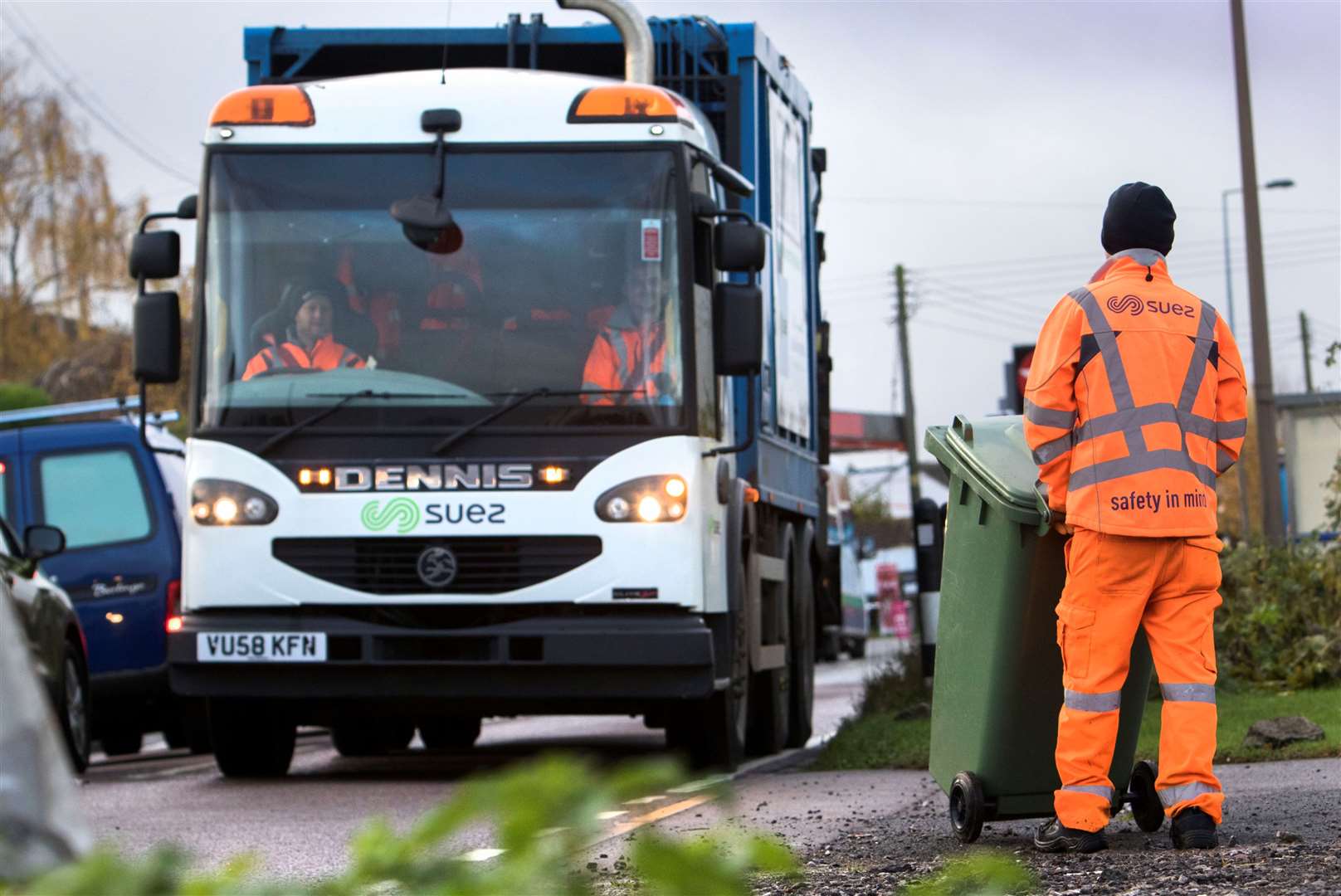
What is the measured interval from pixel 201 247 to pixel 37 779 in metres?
8.69

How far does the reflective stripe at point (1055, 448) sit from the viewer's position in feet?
19.4

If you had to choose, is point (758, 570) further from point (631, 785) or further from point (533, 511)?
point (631, 785)

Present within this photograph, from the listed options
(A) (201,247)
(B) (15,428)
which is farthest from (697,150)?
(B) (15,428)

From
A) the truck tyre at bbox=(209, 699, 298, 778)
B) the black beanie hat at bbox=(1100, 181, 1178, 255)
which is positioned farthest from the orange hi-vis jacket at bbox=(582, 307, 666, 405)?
the black beanie hat at bbox=(1100, 181, 1178, 255)

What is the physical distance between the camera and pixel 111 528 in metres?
13.5

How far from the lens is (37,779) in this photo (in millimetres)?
1492

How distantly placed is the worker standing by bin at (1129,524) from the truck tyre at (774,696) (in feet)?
18.2

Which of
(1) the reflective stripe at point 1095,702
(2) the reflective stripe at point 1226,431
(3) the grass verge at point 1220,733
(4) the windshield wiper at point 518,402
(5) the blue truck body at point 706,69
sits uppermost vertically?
(5) the blue truck body at point 706,69

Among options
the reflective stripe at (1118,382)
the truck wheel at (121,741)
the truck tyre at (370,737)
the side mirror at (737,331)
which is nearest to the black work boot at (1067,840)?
the reflective stripe at (1118,382)

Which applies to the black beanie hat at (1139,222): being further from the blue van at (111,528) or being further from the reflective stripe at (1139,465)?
the blue van at (111,528)

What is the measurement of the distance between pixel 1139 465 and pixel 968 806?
1.10 metres

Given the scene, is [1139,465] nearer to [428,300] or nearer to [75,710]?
[428,300]

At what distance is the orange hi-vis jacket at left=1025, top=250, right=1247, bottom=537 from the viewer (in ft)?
19.0

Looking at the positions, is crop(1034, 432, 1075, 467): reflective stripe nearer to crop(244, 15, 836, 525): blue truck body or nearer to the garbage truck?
the garbage truck
